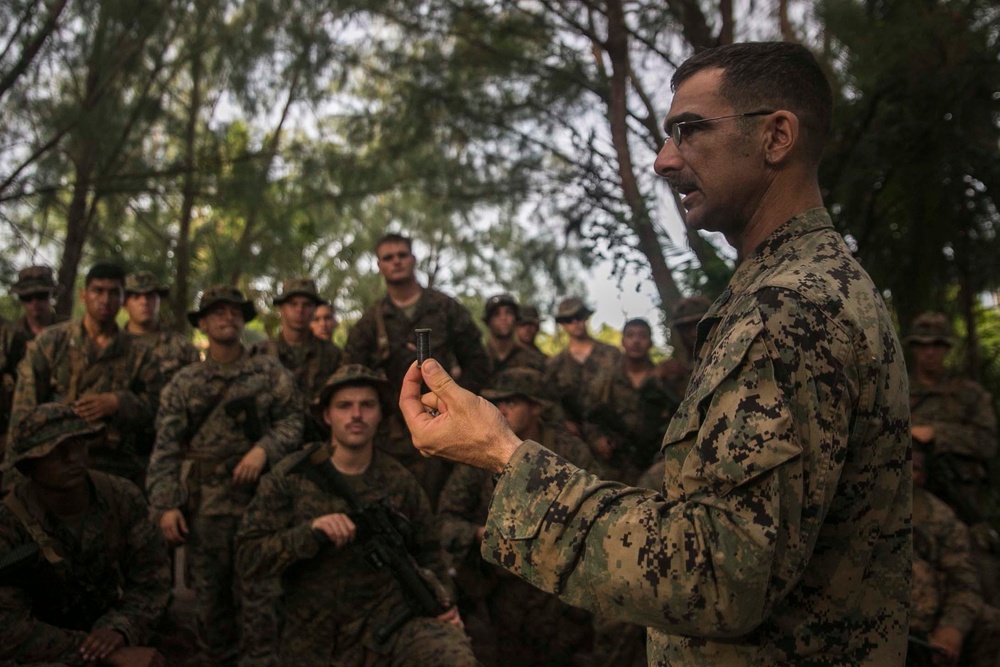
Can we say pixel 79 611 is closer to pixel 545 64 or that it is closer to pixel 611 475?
pixel 611 475

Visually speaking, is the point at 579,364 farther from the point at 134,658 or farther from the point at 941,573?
the point at 134,658

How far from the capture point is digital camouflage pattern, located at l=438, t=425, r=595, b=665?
17.3ft

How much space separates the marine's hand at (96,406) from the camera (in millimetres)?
5297

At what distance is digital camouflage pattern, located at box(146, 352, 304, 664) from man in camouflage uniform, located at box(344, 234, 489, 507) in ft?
2.18

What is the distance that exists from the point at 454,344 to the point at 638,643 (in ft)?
7.35

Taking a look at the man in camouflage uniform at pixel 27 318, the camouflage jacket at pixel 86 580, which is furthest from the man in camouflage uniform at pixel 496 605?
the man in camouflage uniform at pixel 27 318

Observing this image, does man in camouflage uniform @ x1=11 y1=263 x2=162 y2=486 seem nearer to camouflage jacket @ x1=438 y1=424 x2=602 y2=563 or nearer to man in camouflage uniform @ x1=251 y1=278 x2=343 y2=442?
man in camouflage uniform @ x1=251 y1=278 x2=343 y2=442

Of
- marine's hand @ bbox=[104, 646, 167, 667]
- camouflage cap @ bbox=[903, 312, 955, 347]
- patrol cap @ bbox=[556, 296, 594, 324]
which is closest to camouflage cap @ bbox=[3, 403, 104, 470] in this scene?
marine's hand @ bbox=[104, 646, 167, 667]

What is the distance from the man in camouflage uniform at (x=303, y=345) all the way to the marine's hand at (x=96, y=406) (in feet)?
5.06

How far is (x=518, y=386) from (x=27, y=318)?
398 centimetres

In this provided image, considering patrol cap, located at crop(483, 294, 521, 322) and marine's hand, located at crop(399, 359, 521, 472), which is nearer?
marine's hand, located at crop(399, 359, 521, 472)

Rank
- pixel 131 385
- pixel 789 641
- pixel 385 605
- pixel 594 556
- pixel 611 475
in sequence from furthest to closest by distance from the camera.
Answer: pixel 611 475
pixel 131 385
pixel 385 605
pixel 789 641
pixel 594 556

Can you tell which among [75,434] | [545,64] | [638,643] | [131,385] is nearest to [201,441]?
[131,385]

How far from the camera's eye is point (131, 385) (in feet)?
19.4
